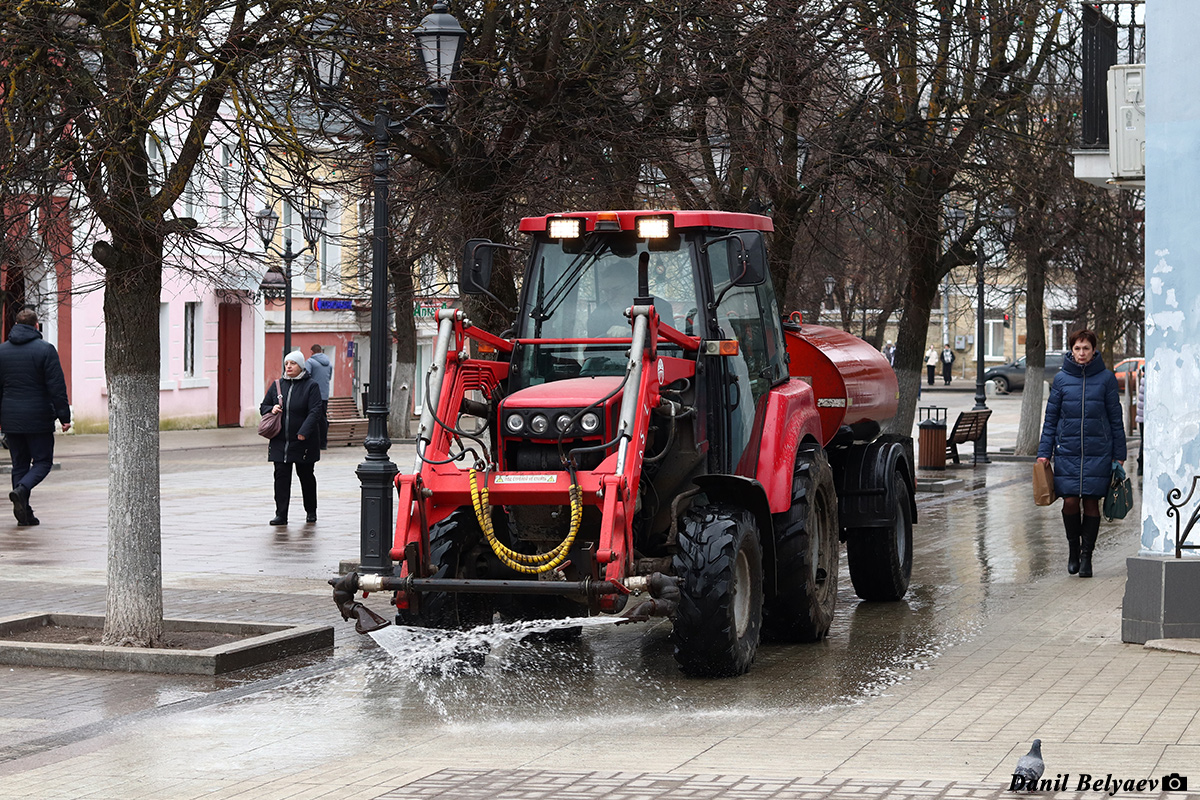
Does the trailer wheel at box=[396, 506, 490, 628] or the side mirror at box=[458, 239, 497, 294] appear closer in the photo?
the trailer wheel at box=[396, 506, 490, 628]

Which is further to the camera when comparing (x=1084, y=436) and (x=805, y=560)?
(x=1084, y=436)

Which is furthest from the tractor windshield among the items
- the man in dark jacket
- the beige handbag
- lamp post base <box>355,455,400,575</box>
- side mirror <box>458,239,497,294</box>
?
the man in dark jacket

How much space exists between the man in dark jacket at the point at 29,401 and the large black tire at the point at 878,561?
9.14 m

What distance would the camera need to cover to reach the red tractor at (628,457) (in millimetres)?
8859

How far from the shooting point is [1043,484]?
1370cm

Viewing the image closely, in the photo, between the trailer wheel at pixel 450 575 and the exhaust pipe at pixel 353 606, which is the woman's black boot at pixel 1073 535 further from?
the exhaust pipe at pixel 353 606

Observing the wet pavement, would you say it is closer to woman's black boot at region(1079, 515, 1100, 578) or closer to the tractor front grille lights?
woman's black boot at region(1079, 515, 1100, 578)

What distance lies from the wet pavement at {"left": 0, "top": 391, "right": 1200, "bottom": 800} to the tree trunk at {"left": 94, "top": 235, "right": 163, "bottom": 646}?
1.78 ft

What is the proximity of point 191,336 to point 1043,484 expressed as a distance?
29.8 meters

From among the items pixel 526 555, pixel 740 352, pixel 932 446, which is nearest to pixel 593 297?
pixel 740 352

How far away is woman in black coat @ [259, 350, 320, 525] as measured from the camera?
17.6 metres

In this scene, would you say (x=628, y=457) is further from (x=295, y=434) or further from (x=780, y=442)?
(x=295, y=434)

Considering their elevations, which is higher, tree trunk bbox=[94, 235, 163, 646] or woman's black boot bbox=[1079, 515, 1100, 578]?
tree trunk bbox=[94, 235, 163, 646]

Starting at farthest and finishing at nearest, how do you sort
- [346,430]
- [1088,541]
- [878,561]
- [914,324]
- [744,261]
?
1. [346,430]
2. [914,324]
3. [1088,541]
4. [878,561]
5. [744,261]
